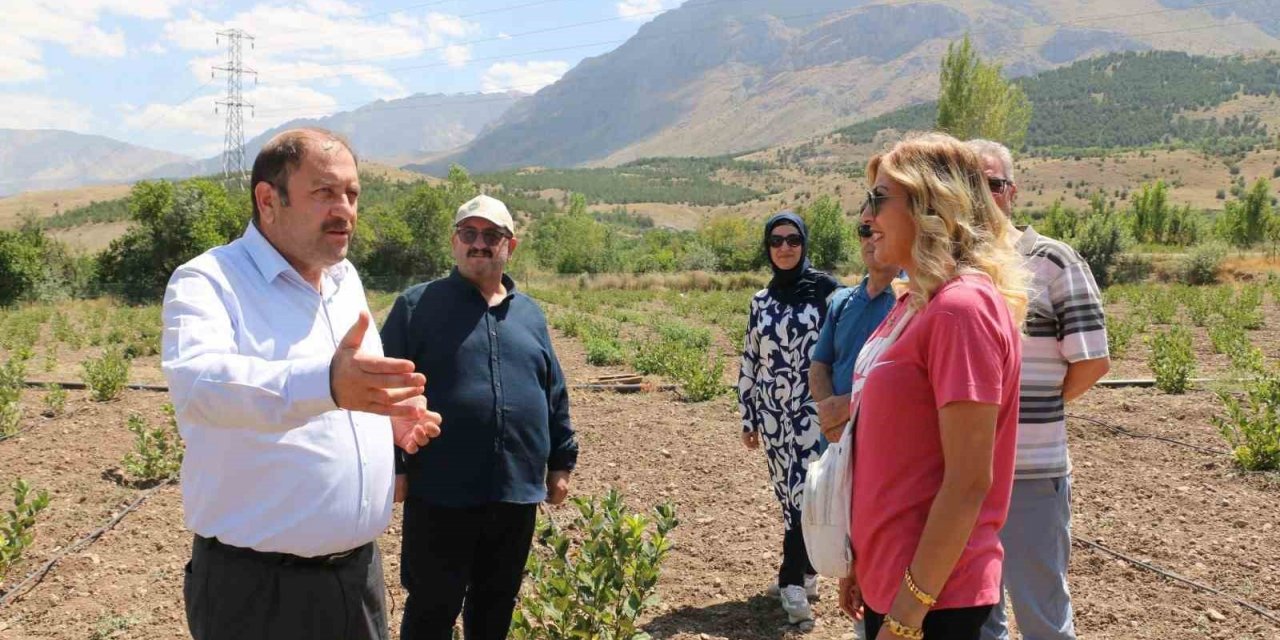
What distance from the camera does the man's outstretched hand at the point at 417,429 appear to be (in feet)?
6.78

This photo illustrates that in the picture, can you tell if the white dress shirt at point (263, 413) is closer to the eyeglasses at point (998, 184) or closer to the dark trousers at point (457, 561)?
the dark trousers at point (457, 561)

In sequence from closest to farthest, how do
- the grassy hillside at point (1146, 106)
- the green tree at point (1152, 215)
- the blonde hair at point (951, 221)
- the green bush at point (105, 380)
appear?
the blonde hair at point (951, 221)
the green bush at point (105, 380)
the green tree at point (1152, 215)
the grassy hillside at point (1146, 106)

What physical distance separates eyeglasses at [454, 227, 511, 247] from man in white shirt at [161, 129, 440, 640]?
2.76ft

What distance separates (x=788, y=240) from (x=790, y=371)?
2.05 ft

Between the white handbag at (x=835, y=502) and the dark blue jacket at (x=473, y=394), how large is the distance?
126cm

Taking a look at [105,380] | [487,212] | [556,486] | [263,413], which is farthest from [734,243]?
[263,413]

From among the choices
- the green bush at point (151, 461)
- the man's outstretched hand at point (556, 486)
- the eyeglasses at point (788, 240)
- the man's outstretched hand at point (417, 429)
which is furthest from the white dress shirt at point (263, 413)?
the green bush at point (151, 461)

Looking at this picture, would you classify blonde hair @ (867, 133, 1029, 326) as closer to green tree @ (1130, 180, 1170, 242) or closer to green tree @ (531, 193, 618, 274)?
green tree @ (1130, 180, 1170, 242)

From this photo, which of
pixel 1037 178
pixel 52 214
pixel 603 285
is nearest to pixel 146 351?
pixel 603 285

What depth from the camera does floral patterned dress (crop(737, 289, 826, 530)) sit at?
3.86 meters

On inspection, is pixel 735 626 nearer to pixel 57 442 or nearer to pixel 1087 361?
pixel 1087 361

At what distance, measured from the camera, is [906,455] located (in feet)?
5.98

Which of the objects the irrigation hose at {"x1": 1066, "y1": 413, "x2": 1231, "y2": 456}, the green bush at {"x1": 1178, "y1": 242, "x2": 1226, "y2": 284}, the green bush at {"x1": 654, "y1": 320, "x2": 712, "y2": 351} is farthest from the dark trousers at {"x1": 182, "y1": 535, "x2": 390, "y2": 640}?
the green bush at {"x1": 1178, "y1": 242, "x2": 1226, "y2": 284}

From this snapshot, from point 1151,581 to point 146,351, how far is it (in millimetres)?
15965
